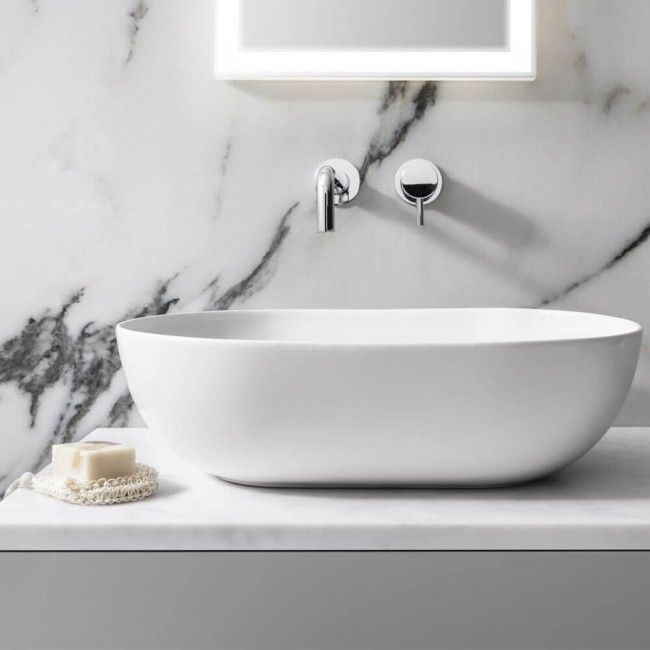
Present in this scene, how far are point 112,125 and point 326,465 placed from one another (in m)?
0.66

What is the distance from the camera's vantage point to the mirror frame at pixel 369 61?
121 cm

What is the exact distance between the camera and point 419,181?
1.22m

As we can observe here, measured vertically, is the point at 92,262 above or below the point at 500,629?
above

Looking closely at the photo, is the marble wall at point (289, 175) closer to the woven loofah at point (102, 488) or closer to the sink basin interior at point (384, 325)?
the sink basin interior at point (384, 325)

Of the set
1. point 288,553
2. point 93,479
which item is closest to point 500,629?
point 288,553

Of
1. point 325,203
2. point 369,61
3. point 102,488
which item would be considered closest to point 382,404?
point 102,488

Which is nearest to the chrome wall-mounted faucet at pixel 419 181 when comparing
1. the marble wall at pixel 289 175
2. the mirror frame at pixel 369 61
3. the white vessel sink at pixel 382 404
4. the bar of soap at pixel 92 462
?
the marble wall at pixel 289 175

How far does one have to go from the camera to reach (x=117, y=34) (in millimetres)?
1232

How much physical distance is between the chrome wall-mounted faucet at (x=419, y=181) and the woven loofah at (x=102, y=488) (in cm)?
56

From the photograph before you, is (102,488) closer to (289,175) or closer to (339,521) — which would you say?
(339,521)

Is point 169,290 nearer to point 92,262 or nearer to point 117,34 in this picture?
point 92,262

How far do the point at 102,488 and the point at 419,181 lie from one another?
2.09 ft

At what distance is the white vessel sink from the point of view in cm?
81

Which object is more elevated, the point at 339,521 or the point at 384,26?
the point at 384,26
